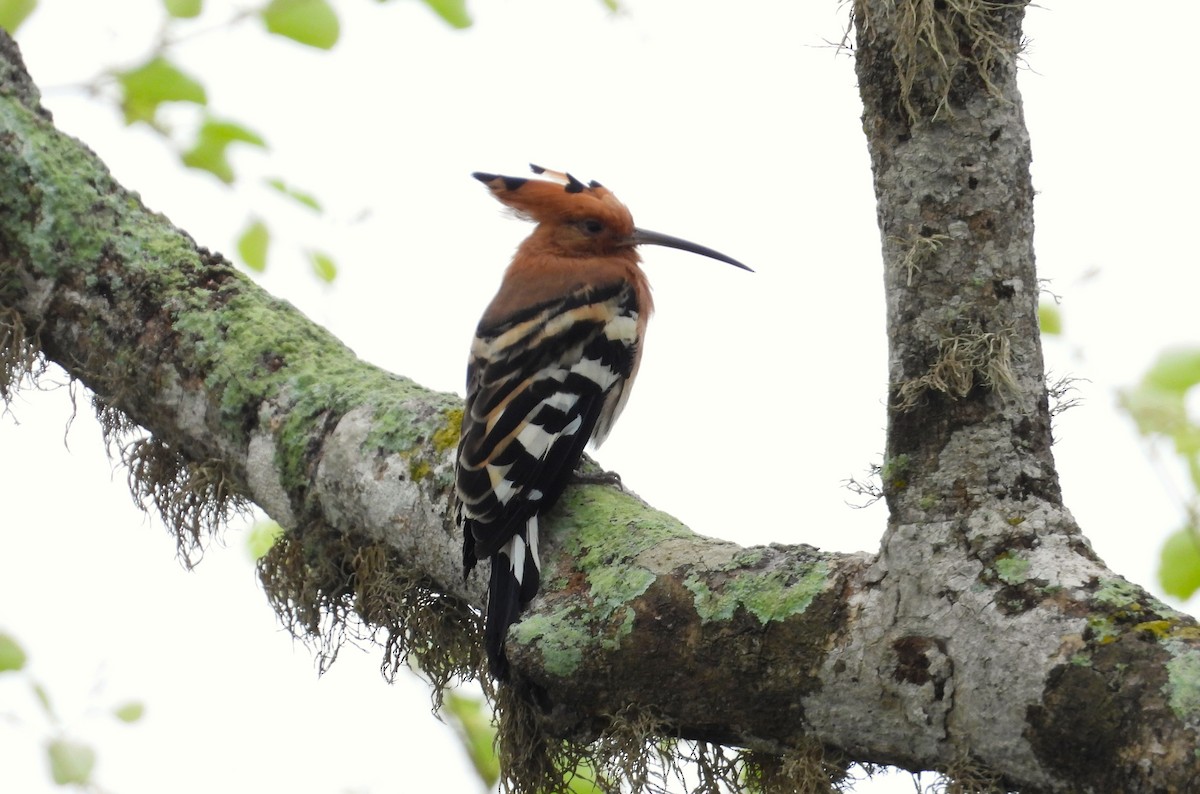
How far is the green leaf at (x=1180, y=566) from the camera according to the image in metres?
1.70

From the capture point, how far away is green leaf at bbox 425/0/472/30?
2.33 metres

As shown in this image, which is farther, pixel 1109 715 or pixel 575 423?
pixel 575 423

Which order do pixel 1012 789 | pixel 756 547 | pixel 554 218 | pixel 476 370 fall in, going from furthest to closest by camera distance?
1. pixel 554 218
2. pixel 476 370
3. pixel 756 547
4. pixel 1012 789

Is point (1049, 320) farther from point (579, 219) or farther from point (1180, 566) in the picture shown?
point (579, 219)

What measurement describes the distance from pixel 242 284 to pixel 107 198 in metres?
0.39

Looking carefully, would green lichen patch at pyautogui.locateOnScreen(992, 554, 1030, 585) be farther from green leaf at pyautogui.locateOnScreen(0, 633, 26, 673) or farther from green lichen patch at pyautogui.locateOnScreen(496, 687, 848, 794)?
green leaf at pyautogui.locateOnScreen(0, 633, 26, 673)

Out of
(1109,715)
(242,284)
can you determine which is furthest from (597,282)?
(1109,715)

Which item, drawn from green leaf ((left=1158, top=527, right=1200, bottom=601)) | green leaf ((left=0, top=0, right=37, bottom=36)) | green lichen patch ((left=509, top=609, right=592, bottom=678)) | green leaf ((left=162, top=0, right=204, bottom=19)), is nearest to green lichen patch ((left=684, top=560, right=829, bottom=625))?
green lichen patch ((left=509, top=609, right=592, bottom=678))

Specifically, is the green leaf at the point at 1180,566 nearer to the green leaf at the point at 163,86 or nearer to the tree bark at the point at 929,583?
the tree bark at the point at 929,583

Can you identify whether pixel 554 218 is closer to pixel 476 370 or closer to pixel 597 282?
pixel 597 282

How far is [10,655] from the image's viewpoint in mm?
2250

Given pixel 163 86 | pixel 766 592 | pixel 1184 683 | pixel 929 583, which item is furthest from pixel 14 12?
pixel 1184 683

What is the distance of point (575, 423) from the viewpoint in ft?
10.9

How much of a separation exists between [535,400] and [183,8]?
4.33 feet
